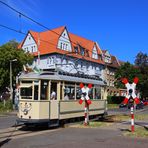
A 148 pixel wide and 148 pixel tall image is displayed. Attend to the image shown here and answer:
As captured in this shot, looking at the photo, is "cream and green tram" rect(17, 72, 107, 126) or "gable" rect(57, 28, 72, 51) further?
"gable" rect(57, 28, 72, 51)

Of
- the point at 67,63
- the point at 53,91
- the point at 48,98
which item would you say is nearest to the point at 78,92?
the point at 53,91

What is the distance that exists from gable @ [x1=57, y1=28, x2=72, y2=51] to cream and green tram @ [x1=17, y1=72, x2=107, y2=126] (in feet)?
169

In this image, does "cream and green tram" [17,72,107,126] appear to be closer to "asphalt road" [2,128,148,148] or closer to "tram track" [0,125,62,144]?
"tram track" [0,125,62,144]

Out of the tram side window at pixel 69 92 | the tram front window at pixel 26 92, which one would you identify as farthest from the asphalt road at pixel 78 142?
the tram side window at pixel 69 92

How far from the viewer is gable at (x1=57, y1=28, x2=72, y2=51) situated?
7331cm

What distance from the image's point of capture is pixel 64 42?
74750 mm

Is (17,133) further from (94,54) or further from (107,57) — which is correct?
(107,57)

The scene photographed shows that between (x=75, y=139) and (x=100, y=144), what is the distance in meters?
1.61

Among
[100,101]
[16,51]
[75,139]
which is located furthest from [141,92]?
[75,139]

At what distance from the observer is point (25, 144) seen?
13.0 meters

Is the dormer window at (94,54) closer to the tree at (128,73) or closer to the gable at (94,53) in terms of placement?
the gable at (94,53)

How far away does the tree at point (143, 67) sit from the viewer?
79.9 m

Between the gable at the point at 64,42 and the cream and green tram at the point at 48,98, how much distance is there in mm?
51532

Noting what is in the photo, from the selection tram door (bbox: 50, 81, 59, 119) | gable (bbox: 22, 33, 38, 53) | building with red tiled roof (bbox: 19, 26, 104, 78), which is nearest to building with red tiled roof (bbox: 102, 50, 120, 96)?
building with red tiled roof (bbox: 19, 26, 104, 78)
